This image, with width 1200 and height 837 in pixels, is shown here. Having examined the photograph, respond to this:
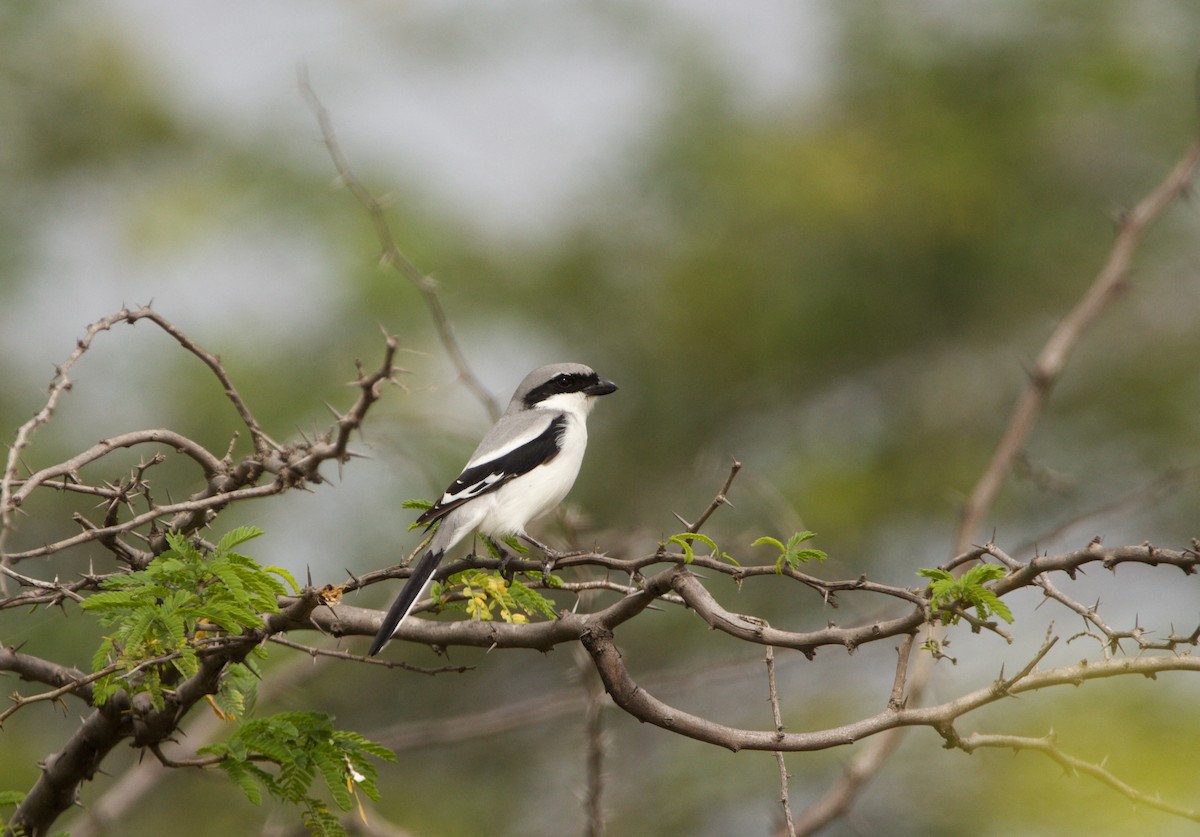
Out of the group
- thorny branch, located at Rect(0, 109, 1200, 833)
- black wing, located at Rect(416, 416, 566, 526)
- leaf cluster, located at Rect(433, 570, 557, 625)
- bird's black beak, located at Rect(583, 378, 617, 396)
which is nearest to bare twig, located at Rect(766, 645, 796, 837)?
thorny branch, located at Rect(0, 109, 1200, 833)

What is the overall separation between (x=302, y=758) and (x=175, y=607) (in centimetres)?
62

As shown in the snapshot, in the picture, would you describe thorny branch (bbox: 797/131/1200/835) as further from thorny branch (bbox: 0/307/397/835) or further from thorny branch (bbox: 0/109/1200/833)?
thorny branch (bbox: 0/307/397/835)

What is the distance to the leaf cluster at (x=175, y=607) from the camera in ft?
10.1

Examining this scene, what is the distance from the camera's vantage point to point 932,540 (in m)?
10.5

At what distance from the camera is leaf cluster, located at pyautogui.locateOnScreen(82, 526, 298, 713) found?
10.1 ft

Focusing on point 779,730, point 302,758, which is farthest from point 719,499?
point 302,758

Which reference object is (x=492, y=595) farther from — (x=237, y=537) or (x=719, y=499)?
(x=719, y=499)

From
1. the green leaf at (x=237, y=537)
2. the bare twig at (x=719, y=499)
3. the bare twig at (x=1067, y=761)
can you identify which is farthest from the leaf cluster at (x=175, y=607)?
the bare twig at (x=1067, y=761)

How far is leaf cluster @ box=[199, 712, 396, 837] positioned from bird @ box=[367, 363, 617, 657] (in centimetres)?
61

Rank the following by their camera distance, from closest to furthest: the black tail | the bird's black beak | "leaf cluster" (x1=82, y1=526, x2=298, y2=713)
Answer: "leaf cluster" (x1=82, y1=526, x2=298, y2=713) → the black tail → the bird's black beak

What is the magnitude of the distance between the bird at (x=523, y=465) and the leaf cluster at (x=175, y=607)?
73 cm

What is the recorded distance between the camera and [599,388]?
606 centimetres

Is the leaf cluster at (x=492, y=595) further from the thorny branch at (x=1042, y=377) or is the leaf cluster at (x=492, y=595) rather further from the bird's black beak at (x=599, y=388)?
the bird's black beak at (x=599, y=388)

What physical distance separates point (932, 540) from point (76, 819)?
23.5ft
